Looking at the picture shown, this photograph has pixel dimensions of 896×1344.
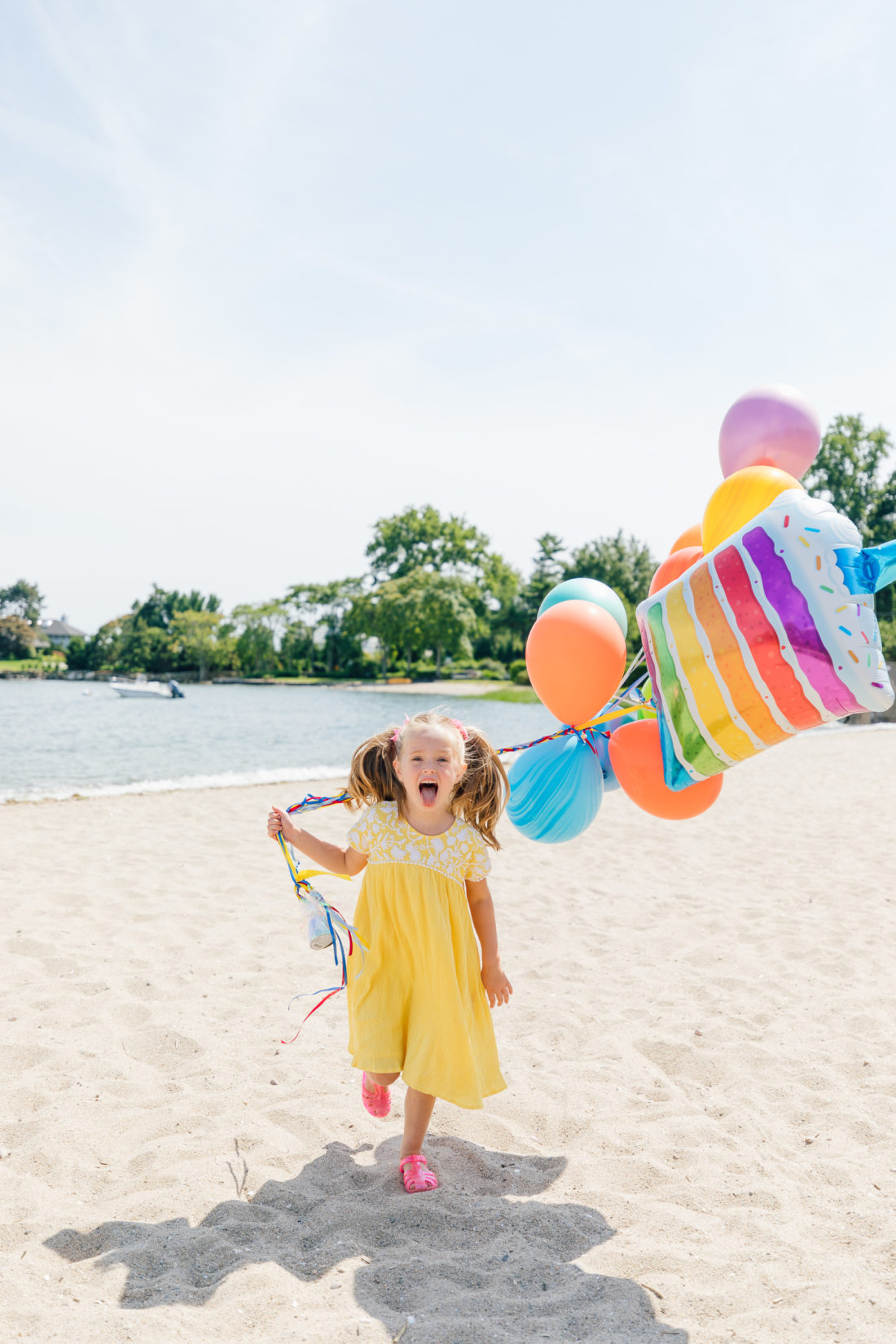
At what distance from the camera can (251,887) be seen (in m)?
5.72

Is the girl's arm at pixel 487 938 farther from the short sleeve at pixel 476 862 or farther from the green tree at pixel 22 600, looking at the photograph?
the green tree at pixel 22 600

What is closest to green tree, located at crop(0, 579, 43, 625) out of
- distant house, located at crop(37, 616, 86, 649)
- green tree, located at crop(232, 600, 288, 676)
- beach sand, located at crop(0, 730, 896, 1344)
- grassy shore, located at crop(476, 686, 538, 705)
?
distant house, located at crop(37, 616, 86, 649)

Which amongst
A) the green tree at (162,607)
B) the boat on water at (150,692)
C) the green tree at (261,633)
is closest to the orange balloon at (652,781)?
the boat on water at (150,692)

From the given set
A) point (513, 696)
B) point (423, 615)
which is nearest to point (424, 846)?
point (513, 696)

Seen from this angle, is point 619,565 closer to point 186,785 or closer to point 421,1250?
point 186,785

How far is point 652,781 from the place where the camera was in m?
2.65

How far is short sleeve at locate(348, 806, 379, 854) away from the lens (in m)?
2.67

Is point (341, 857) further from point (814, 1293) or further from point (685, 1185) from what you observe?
point (814, 1293)

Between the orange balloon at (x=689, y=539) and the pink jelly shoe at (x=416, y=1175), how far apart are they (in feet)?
6.73

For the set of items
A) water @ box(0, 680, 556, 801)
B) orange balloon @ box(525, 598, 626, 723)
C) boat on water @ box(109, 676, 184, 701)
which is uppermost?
orange balloon @ box(525, 598, 626, 723)

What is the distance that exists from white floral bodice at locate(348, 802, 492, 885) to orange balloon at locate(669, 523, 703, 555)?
1209 millimetres

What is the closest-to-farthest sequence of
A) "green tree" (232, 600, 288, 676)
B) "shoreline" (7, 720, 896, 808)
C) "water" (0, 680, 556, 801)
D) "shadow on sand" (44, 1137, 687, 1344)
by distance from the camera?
"shadow on sand" (44, 1137, 687, 1344) → "shoreline" (7, 720, 896, 808) → "water" (0, 680, 556, 801) → "green tree" (232, 600, 288, 676)

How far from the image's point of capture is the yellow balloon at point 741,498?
2461 millimetres

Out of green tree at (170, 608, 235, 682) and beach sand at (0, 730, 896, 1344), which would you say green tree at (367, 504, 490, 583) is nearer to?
green tree at (170, 608, 235, 682)
